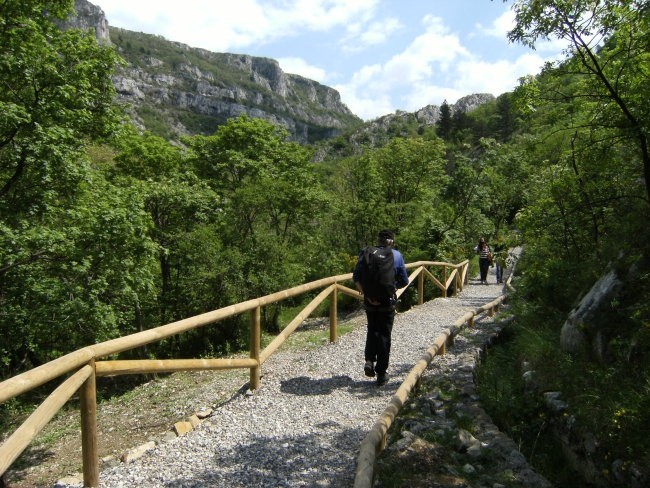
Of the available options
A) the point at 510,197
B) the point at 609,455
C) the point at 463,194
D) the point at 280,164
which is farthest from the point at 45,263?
the point at 510,197

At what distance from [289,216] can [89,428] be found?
Result: 13.9 m

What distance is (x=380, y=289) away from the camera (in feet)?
17.6

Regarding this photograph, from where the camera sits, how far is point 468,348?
741 cm

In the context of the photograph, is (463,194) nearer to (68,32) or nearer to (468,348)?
(468,348)

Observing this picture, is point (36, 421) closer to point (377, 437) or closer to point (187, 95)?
point (377, 437)

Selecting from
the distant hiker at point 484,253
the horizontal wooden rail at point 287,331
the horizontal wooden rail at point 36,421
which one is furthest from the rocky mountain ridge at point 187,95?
the horizontal wooden rail at point 36,421

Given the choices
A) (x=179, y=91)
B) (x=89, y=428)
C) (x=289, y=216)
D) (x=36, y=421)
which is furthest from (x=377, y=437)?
(x=179, y=91)

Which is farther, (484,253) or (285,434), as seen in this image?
(484,253)

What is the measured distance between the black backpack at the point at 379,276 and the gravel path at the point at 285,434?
3.58ft

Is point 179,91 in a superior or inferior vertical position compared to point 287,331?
superior

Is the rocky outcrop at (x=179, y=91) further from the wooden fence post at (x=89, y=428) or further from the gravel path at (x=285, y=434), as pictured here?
the wooden fence post at (x=89, y=428)

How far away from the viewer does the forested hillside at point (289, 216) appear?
16.1 feet

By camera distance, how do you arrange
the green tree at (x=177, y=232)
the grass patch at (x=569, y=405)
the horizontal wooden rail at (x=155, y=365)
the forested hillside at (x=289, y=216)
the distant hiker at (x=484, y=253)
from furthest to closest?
the distant hiker at (x=484, y=253), the green tree at (x=177, y=232), the forested hillside at (x=289, y=216), the grass patch at (x=569, y=405), the horizontal wooden rail at (x=155, y=365)

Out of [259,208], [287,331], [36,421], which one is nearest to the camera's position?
[36,421]
